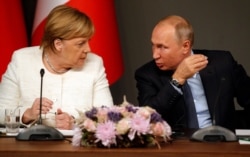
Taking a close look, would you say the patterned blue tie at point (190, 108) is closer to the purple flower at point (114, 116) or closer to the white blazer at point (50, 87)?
the white blazer at point (50, 87)

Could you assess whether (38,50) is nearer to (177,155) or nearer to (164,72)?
(164,72)

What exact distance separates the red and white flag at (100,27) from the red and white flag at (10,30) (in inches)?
3.6

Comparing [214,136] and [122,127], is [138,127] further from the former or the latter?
[214,136]

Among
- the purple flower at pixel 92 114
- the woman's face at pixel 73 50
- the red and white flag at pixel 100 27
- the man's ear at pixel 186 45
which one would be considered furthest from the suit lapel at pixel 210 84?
the purple flower at pixel 92 114

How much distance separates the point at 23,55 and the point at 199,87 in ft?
3.24

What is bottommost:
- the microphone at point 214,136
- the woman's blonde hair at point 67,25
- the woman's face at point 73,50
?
the microphone at point 214,136

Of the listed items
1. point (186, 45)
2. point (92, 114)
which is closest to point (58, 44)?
point (186, 45)

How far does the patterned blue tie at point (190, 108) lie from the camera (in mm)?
3455

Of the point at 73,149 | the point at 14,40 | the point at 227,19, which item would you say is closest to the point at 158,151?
the point at 73,149

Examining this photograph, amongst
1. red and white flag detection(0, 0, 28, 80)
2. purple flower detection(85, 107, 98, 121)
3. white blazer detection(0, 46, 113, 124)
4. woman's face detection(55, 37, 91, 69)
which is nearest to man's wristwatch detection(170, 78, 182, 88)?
white blazer detection(0, 46, 113, 124)

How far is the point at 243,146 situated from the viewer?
241 centimetres

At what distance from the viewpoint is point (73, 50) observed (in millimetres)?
Answer: 3350

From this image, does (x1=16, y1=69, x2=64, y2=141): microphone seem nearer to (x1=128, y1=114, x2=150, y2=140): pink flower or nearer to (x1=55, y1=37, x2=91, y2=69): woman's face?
(x1=128, y1=114, x2=150, y2=140): pink flower

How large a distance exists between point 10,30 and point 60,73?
814 millimetres
